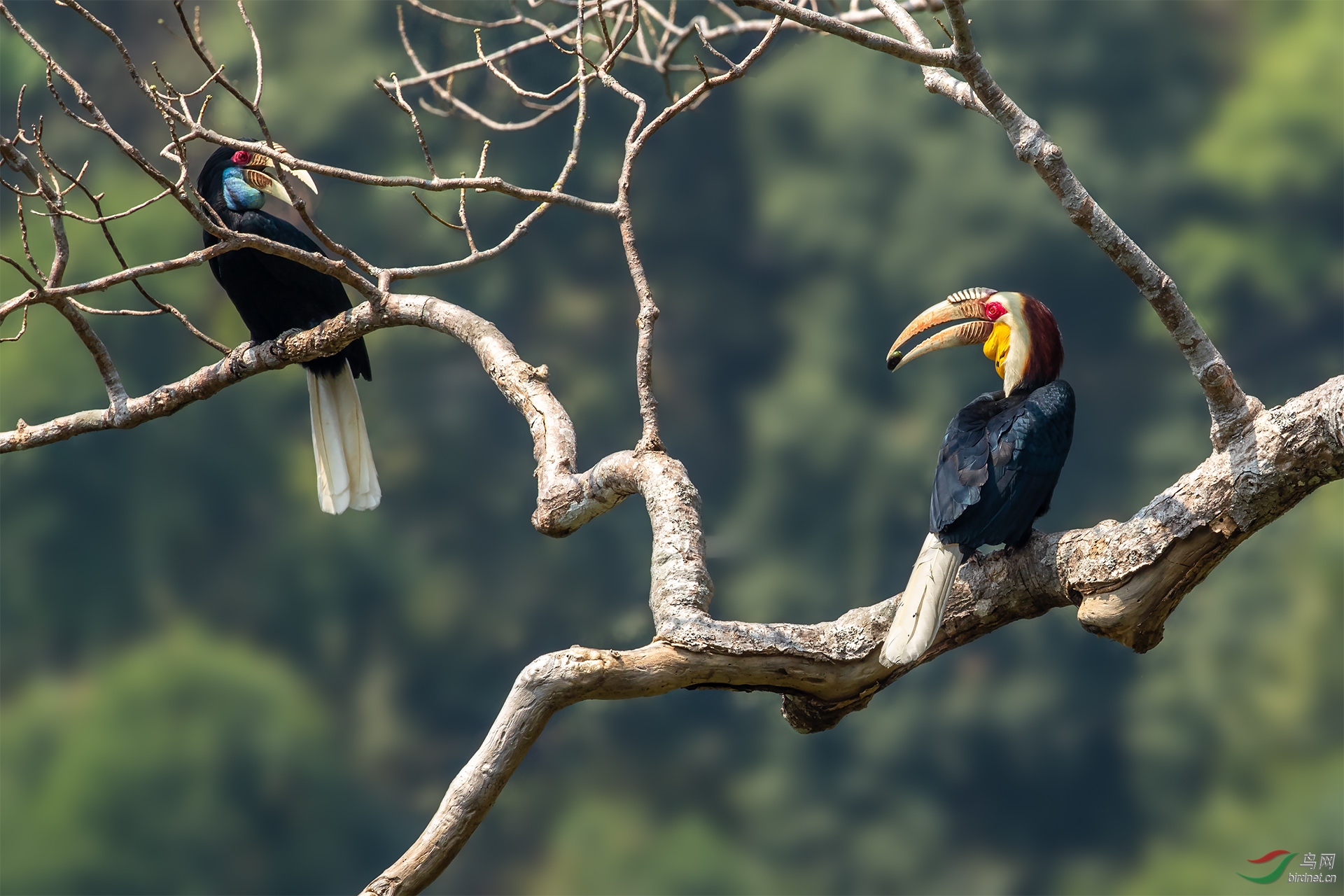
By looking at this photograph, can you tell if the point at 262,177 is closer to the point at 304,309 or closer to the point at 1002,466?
the point at 304,309

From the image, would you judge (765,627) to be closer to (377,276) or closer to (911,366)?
(377,276)

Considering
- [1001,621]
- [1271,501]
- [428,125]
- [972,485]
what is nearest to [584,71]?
[972,485]

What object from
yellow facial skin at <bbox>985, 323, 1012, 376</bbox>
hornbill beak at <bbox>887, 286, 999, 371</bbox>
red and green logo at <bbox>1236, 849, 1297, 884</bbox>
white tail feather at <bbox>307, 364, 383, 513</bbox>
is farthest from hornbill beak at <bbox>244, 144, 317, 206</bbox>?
red and green logo at <bbox>1236, 849, 1297, 884</bbox>

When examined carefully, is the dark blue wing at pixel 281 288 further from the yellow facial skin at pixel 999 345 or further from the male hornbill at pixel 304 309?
the yellow facial skin at pixel 999 345

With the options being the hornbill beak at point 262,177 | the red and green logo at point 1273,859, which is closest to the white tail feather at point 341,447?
the hornbill beak at point 262,177

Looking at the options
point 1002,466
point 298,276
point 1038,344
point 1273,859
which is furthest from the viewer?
point 1273,859

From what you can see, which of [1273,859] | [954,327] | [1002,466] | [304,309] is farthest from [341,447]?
[1273,859]

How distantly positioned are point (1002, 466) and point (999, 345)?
0.33 metres

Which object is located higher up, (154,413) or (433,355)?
(433,355)

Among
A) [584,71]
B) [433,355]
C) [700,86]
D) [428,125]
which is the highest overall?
[428,125]

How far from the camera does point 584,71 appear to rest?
2156 mm

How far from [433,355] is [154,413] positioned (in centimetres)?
396

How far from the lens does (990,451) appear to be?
194 centimetres

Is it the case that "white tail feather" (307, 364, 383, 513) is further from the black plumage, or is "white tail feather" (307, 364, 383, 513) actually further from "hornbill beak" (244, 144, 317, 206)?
"hornbill beak" (244, 144, 317, 206)
